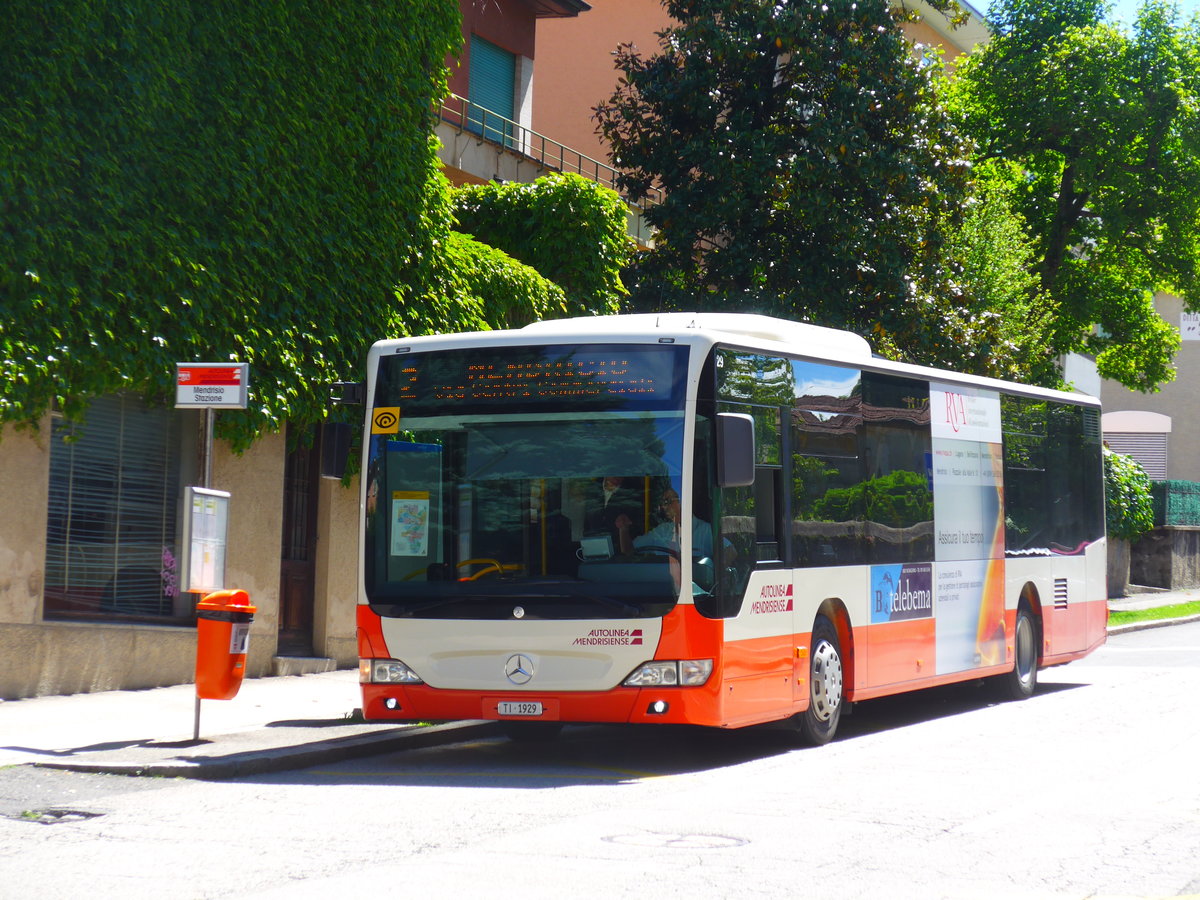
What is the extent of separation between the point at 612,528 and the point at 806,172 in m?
13.4

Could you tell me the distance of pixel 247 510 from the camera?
16.0m

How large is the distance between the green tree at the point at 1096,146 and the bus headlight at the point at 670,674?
27557 mm

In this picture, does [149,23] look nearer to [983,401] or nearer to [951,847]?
[983,401]

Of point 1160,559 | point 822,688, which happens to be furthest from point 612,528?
point 1160,559

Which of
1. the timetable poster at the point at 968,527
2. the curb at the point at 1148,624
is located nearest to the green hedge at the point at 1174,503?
the curb at the point at 1148,624

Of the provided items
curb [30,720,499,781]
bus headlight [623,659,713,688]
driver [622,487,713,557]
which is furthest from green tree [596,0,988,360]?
bus headlight [623,659,713,688]

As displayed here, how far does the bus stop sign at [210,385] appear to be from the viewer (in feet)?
36.3

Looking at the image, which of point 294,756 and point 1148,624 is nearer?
point 294,756

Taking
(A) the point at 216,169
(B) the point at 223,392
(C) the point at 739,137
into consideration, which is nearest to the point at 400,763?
(B) the point at 223,392

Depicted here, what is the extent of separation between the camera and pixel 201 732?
37.7 ft

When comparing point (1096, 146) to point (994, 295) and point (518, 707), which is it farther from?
point (518, 707)

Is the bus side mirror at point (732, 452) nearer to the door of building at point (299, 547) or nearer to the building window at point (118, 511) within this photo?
the building window at point (118, 511)

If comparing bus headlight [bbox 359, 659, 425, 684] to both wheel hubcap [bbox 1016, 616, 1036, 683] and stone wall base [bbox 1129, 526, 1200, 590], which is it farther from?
stone wall base [bbox 1129, 526, 1200, 590]

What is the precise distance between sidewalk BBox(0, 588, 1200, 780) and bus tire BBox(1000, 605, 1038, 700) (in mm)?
5914
